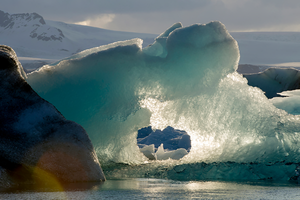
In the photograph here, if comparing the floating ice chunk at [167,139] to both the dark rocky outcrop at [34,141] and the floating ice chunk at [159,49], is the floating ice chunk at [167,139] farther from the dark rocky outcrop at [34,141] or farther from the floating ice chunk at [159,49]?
the dark rocky outcrop at [34,141]

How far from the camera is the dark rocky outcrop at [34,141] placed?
299 cm

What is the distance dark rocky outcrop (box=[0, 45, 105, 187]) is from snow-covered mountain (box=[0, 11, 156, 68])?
36.7 metres

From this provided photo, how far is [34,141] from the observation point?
123 inches

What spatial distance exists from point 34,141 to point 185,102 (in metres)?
2.15

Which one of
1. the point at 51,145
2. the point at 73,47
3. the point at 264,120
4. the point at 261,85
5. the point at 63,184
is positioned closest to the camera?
the point at 63,184

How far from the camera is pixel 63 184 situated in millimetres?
2910

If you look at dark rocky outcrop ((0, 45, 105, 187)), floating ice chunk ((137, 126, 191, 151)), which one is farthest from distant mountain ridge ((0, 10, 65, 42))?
dark rocky outcrop ((0, 45, 105, 187))

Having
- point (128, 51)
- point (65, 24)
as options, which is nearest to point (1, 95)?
point (128, 51)

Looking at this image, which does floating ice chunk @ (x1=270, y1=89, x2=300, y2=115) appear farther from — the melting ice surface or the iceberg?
the iceberg

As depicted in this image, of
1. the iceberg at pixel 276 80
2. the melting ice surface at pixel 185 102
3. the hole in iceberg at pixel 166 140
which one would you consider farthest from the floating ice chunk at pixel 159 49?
the iceberg at pixel 276 80

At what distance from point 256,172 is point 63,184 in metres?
2.45

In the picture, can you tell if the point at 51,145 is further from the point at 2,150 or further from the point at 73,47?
the point at 73,47

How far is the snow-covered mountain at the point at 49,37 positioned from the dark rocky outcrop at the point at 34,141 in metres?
36.7

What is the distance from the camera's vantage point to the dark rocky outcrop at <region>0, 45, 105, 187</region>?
2.99 meters
